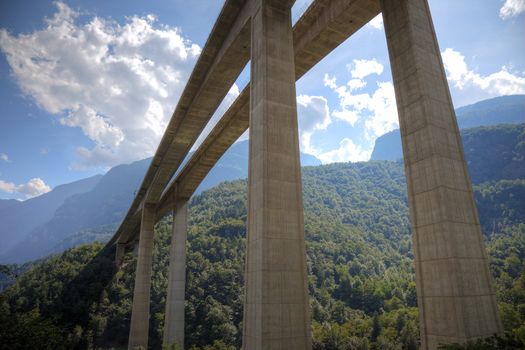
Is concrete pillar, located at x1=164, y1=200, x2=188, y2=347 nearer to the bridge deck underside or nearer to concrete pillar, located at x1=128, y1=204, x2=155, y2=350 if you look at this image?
the bridge deck underside

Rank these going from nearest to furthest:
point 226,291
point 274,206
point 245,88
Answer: point 274,206, point 245,88, point 226,291

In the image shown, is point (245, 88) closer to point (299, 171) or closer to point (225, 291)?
point (299, 171)

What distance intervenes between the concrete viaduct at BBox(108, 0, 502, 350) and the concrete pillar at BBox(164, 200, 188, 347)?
28487mm

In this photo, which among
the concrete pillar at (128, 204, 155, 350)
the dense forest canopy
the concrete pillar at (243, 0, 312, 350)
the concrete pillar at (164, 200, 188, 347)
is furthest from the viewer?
the dense forest canopy

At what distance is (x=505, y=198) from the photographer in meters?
152

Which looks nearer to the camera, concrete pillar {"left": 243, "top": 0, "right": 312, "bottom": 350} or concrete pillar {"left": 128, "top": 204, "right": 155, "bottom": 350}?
concrete pillar {"left": 243, "top": 0, "right": 312, "bottom": 350}

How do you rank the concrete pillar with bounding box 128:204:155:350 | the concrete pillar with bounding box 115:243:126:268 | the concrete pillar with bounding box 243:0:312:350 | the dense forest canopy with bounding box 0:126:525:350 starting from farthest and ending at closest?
the concrete pillar with bounding box 115:243:126:268 < the dense forest canopy with bounding box 0:126:525:350 < the concrete pillar with bounding box 128:204:155:350 < the concrete pillar with bounding box 243:0:312:350

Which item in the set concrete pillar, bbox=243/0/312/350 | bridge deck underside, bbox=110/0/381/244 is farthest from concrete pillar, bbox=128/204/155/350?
concrete pillar, bbox=243/0/312/350

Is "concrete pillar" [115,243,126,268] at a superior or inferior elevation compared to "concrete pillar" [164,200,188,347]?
superior

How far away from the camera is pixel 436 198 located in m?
10.5

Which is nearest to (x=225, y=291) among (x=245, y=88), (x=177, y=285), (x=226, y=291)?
(x=226, y=291)

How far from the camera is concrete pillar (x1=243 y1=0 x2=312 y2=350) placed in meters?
12.9

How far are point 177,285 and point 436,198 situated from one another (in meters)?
→ 39.1

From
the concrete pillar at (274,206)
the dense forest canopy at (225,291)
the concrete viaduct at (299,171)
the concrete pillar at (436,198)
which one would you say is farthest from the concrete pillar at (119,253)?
the concrete pillar at (436,198)
